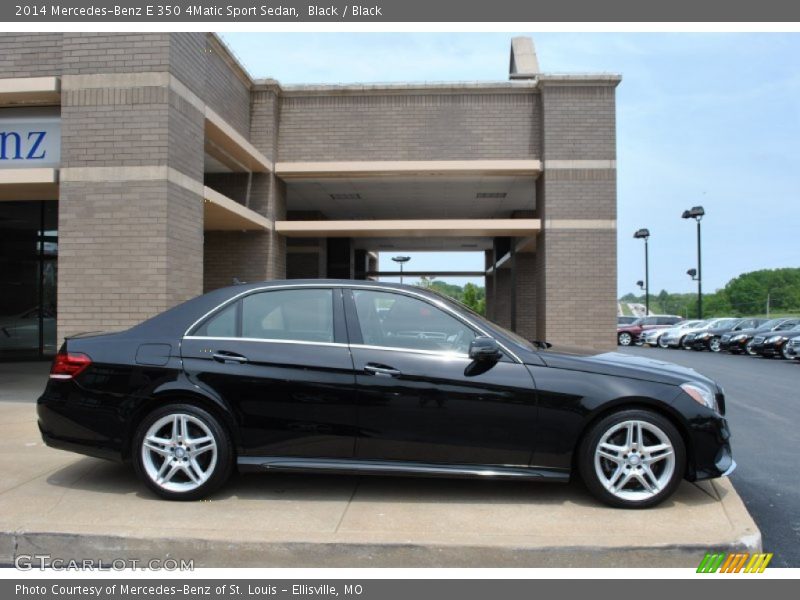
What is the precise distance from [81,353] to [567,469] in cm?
356

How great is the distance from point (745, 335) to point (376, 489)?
22.1m

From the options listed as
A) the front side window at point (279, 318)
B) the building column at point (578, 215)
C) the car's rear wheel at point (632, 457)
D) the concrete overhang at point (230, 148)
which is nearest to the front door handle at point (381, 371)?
the front side window at point (279, 318)

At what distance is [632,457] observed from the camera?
409 cm

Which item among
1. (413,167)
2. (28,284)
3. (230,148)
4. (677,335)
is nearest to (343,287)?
(230,148)

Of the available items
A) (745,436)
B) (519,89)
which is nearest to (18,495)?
(745,436)

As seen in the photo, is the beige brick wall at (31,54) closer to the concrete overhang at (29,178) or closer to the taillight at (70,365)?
the concrete overhang at (29,178)

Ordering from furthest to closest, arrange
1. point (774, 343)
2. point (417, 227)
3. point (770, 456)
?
1. point (774, 343)
2. point (417, 227)
3. point (770, 456)

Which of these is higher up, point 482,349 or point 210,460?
point 482,349

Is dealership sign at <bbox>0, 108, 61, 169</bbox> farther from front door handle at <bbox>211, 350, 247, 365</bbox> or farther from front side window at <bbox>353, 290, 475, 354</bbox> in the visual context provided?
front side window at <bbox>353, 290, 475, 354</bbox>

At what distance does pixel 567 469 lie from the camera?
4176mm

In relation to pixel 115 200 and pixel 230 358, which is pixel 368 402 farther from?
pixel 115 200

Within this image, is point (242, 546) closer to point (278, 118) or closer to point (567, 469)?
point (567, 469)

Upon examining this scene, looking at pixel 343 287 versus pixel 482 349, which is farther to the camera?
pixel 343 287

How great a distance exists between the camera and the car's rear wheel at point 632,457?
13.4ft
